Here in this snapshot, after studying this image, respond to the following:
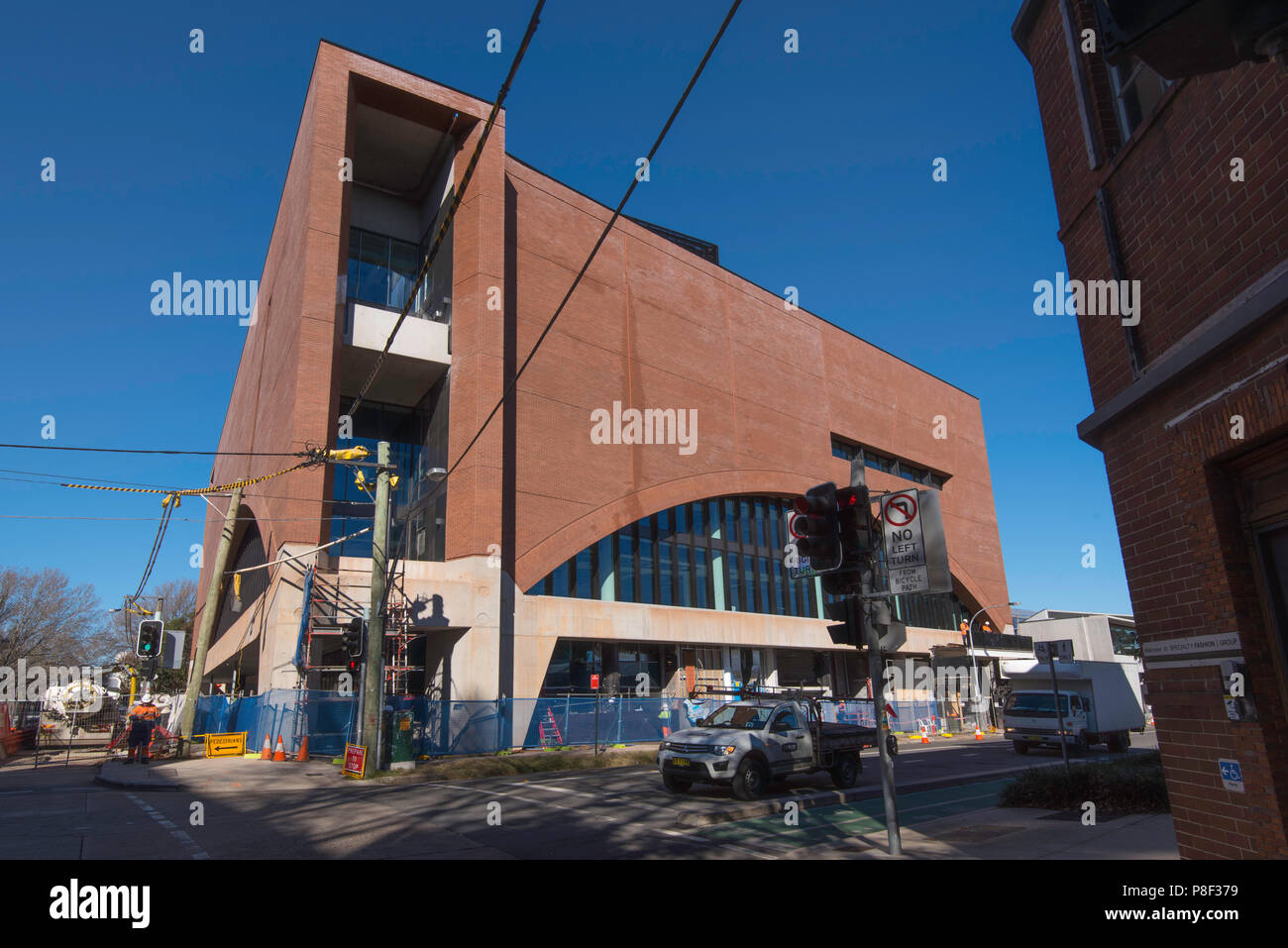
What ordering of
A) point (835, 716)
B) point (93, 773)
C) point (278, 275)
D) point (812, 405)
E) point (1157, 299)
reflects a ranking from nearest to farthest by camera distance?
point (1157, 299) → point (93, 773) → point (835, 716) → point (278, 275) → point (812, 405)

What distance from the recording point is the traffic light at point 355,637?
18.8 meters

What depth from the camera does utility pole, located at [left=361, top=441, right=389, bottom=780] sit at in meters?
18.1

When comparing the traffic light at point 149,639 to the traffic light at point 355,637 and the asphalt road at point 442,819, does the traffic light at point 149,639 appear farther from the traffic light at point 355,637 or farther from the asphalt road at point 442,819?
the traffic light at point 355,637

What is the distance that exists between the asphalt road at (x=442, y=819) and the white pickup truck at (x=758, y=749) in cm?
51

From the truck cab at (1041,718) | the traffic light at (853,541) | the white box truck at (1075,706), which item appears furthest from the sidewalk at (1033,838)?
the truck cab at (1041,718)

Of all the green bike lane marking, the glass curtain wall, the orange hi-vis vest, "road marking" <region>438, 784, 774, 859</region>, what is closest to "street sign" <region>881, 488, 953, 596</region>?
"road marking" <region>438, 784, 774, 859</region>

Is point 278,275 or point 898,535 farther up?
point 278,275

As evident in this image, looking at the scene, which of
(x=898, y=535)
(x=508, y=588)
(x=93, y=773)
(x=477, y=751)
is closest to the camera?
(x=898, y=535)

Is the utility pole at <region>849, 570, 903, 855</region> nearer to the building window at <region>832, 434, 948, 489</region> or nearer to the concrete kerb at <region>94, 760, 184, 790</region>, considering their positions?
the concrete kerb at <region>94, 760, 184, 790</region>

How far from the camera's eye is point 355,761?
17906 millimetres
